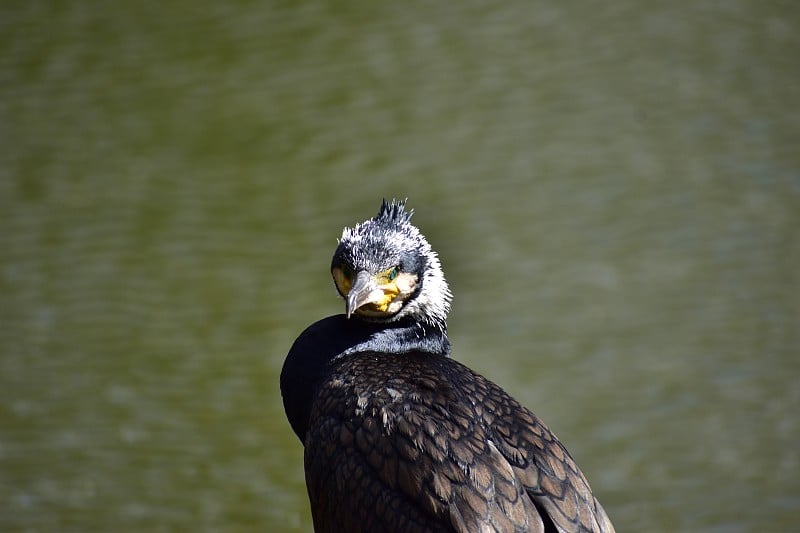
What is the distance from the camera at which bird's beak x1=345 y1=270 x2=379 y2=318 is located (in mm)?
3357

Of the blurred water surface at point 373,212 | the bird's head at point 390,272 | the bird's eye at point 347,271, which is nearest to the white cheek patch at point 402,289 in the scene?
the bird's head at point 390,272

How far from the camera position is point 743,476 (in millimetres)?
4980

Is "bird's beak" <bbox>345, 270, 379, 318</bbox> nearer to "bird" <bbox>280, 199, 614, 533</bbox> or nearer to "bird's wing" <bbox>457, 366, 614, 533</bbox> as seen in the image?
"bird" <bbox>280, 199, 614, 533</bbox>

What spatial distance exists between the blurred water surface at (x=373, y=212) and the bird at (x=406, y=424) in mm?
1549

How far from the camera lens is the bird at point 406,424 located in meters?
3.00

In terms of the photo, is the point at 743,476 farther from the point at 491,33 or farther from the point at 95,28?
the point at 95,28

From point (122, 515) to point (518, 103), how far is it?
12.1 ft

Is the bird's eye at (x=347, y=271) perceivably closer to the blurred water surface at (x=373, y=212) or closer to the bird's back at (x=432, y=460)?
the bird's back at (x=432, y=460)

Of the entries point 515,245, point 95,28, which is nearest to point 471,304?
point 515,245

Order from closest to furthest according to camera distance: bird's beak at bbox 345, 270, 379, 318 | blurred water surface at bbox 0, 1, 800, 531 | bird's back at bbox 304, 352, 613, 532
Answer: bird's back at bbox 304, 352, 613, 532, bird's beak at bbox 345, 270, 379, 318, blurred water surface at bbox 0, 1, 800, 531

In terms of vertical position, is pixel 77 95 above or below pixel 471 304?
above

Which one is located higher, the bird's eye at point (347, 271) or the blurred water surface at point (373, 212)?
the blurred water surface at point (373, 212)

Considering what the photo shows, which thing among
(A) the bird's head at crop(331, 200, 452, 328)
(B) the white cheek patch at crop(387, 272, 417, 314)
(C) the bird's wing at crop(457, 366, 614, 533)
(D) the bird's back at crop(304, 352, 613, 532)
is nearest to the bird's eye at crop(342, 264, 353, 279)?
(A) the bird's head at crop(331, 200, 452, 328)

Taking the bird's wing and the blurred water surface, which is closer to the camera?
the bird's wing
